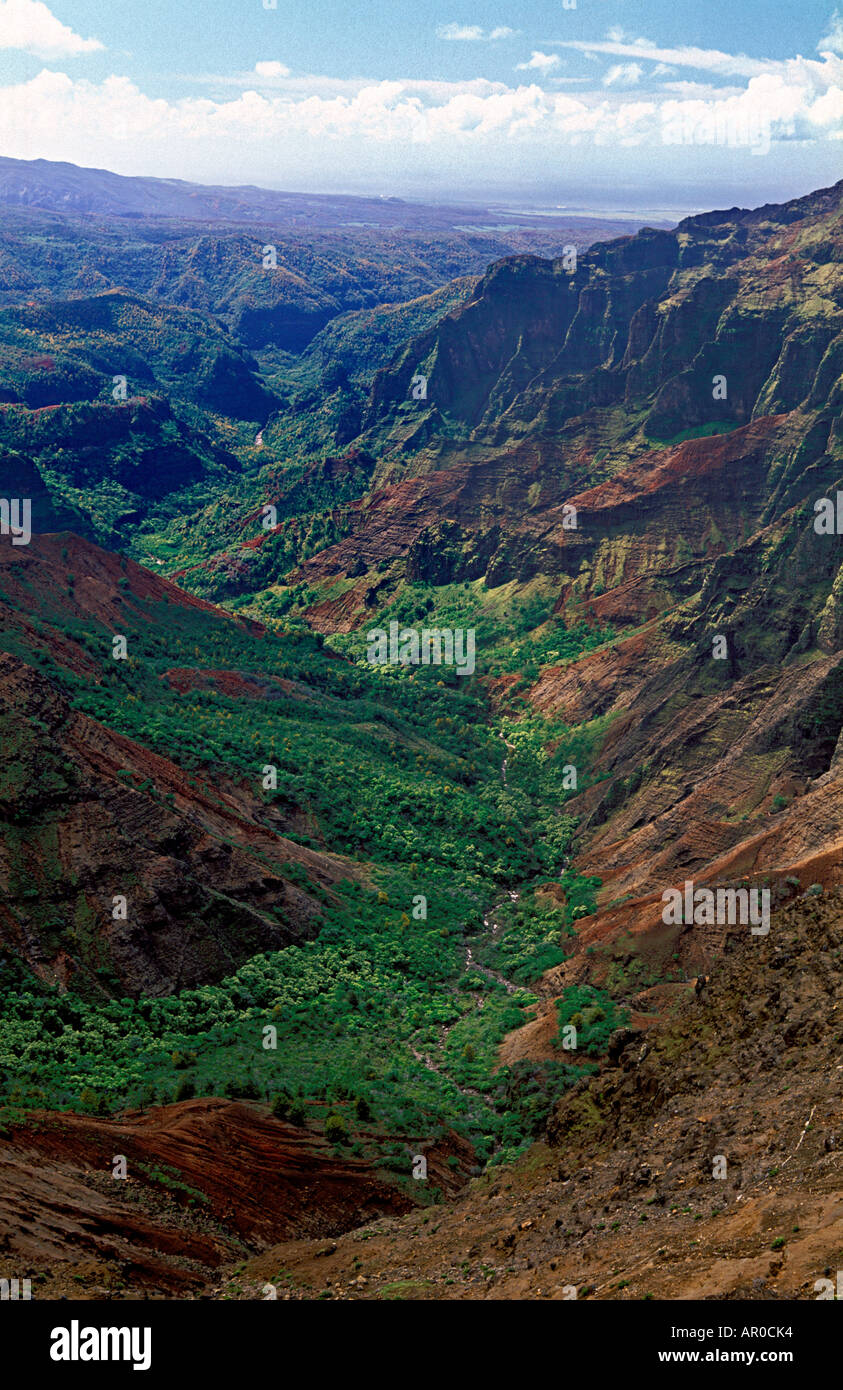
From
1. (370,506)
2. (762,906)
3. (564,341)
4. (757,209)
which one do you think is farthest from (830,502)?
(757,209)

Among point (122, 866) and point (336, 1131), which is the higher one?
point (122, 866)

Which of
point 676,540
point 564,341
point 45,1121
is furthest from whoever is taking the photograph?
point 564,341

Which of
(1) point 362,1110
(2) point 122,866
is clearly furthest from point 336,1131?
(2) point 122,866

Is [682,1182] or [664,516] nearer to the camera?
[682,1182]

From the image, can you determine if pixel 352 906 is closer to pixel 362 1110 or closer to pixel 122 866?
pixel 122 866

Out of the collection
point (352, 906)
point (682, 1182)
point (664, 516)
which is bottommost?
point (352, 906)

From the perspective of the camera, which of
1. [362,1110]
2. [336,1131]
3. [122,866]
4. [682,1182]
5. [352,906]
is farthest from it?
[352,906]

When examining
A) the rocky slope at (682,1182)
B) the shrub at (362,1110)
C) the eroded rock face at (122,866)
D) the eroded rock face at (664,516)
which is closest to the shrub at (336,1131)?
the shrub at (362,1110)

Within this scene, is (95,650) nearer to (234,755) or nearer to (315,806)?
(234,755)

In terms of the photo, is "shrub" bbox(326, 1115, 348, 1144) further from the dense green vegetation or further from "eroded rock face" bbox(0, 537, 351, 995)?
"eroded rock face" bbox(0, 537, 351, 995)

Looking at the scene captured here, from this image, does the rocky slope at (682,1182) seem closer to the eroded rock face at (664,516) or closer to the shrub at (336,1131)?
the shrub at (336,1131)

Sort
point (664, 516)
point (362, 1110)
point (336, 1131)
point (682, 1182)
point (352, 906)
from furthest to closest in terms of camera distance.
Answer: point (664, 516) → point (352, 906) → point (362, 1110) → point (336, 1131) → point (682, 1182)
